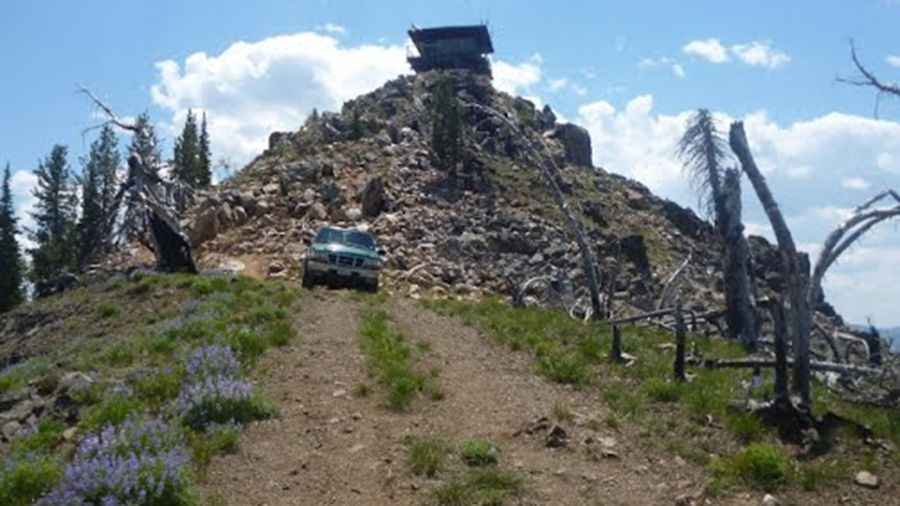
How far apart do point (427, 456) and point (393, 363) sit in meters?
4.65

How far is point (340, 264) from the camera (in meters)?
26.9

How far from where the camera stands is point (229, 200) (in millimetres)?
45781

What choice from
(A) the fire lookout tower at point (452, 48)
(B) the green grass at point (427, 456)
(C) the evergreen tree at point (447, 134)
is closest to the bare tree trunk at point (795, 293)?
(B) the green grass at point (427, 456)

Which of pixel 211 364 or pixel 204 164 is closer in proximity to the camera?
pixel 211 364

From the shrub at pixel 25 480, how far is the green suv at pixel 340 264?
18.6 metres

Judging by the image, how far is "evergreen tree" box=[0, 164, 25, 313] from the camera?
5353cm

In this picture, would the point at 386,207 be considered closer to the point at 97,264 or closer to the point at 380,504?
the point at 97,264

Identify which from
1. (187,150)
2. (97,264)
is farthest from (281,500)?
(187,150)

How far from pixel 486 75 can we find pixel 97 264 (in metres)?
55.7

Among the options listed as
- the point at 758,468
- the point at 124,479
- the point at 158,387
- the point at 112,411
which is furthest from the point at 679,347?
the point at 124,479

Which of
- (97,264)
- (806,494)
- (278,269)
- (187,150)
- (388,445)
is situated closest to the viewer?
(806,494)

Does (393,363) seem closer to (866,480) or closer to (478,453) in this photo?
(478,453)

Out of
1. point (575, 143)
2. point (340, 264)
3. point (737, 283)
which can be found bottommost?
point (737, 283)

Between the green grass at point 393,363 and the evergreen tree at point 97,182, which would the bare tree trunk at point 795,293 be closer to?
the green grass at point 393,363
